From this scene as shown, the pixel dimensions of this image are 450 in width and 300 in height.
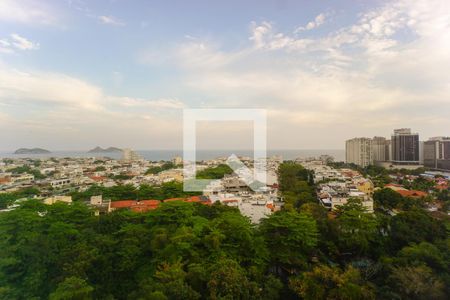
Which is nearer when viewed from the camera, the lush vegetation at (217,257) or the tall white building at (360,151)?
the lush vegetation at (217,257)

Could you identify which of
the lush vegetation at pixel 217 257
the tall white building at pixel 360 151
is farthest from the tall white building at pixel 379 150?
the lush vegetation at pixel 217 257

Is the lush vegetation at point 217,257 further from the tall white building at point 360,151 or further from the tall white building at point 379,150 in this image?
the tall white building at point 379,150

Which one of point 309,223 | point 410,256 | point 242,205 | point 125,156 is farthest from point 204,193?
point 125,156

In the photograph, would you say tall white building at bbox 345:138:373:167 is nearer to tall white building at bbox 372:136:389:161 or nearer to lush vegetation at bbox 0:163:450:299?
tall white building at bbox 372:136:389:161

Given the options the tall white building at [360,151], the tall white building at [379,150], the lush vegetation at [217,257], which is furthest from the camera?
the tall white building at [360,151]

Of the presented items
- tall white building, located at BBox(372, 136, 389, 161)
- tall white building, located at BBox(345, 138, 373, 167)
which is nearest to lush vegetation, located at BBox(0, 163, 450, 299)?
tall white building, located at BBox(345, 138, 373, 167)
